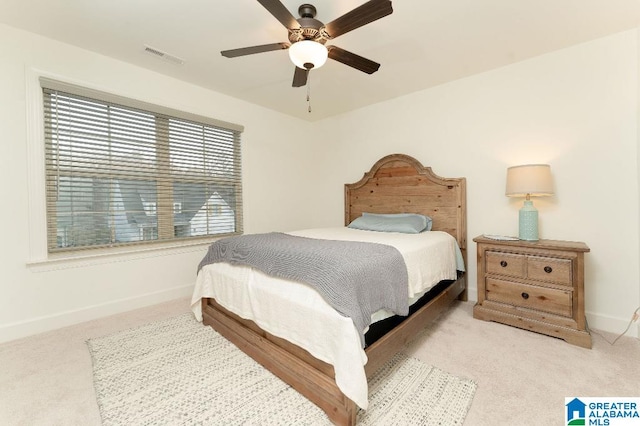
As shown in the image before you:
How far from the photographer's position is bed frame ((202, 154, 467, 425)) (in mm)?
1393

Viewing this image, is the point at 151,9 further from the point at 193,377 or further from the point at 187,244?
the point at 193,377

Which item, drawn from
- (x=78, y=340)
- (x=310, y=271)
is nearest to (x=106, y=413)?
(x=78, y=340)

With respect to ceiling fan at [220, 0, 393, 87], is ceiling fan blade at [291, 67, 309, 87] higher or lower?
lower

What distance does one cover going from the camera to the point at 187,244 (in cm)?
312

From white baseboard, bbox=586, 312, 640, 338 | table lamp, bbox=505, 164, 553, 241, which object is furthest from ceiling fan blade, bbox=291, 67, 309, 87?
white baseboard, bbox=586, 312, 640, 338

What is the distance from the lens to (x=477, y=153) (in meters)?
2.93

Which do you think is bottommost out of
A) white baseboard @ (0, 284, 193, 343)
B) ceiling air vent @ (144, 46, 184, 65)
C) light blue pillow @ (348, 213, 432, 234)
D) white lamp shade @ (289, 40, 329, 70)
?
white baseboard @ (0, 284, 193, 343)

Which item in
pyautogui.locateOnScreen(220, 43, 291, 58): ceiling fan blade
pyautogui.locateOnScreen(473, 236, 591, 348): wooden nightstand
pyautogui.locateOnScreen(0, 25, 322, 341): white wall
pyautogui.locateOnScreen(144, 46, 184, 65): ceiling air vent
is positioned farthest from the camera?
pyautogui.locateOnScreen(144, 46, 184, 65): ceiling air vent

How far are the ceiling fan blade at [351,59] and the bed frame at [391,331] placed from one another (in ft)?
4.90

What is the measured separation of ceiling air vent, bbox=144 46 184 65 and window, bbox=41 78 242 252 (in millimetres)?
498

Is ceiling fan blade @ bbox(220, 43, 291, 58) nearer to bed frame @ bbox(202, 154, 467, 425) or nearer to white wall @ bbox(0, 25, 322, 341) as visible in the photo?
white wall @ bbox(0, 25, 322, 341)

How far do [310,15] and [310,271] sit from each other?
5.59 ft

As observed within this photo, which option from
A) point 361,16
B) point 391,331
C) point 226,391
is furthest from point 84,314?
point 361,16

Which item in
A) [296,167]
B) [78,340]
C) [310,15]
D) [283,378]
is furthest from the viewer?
[296,167]
